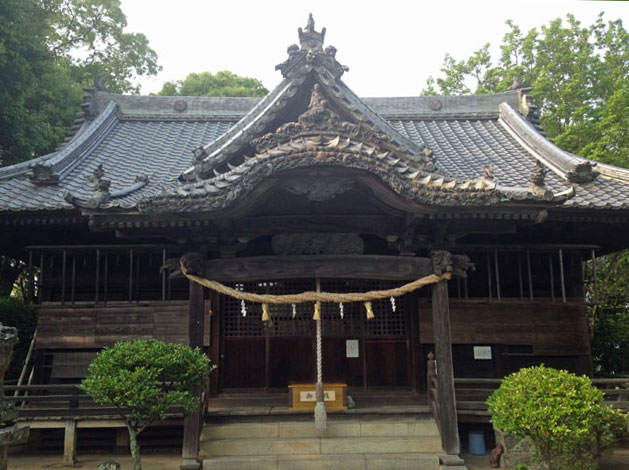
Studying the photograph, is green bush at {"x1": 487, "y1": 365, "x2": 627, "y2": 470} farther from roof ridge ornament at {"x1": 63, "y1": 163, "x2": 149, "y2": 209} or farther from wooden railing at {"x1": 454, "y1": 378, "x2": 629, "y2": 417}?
roof ridge ornament at {"x1": 63, "y1": 163, "x2": 149, "y2": 209}

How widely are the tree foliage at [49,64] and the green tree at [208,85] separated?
435cm

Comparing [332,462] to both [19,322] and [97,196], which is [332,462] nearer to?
[97,196]

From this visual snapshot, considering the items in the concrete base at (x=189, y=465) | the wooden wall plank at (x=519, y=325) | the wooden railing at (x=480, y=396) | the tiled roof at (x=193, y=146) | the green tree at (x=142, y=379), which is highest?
the tiled roof at (x=193, y=146)

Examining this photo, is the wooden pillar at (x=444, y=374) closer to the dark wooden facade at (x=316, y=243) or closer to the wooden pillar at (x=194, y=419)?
the dark wooden facade at (x=316, y=243)

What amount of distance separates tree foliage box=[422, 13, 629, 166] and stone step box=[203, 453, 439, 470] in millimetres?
16288

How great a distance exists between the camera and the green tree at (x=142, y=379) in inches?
296

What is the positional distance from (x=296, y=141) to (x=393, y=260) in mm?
2760

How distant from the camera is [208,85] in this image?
119ft

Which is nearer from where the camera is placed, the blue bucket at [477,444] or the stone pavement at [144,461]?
the stone pavement at [144,461]

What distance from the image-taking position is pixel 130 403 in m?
7.48

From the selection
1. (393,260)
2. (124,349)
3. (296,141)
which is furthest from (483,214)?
(124,349)

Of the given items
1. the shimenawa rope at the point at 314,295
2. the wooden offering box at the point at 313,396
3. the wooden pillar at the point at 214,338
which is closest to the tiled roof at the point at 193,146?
the shimenawa rope at the point at 314,295

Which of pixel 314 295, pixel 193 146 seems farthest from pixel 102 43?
pixel 314 295

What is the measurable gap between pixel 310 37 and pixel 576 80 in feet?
57.1
